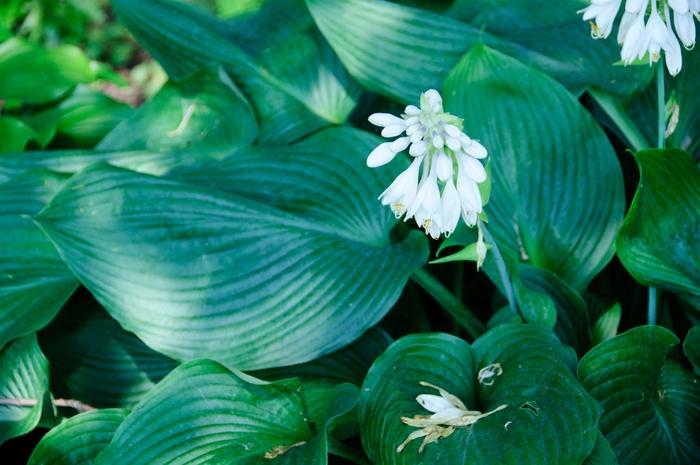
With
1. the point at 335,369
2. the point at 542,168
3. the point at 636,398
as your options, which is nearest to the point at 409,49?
the point at 542,168

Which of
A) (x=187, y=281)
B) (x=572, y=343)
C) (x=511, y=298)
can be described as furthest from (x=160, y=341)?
(x=572, y=343)

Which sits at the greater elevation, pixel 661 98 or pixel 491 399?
pixel 661 98

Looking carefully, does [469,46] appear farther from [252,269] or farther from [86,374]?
[86,374]

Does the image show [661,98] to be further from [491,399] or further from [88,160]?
[88,160]

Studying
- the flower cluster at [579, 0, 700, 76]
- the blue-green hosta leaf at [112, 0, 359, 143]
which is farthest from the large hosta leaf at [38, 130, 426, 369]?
the flower cluster at [579, 0, 700, 76]

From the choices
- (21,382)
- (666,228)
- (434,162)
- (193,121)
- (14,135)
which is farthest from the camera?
(14,135)

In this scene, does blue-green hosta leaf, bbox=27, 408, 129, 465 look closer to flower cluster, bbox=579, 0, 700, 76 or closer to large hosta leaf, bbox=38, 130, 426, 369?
large hosta leaf, bbox=38, 130, 426, 369

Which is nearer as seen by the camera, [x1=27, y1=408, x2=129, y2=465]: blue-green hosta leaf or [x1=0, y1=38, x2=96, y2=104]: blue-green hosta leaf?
[x1=27, y1=408, x2=129, y2=465]: blue-green hosta leaf
